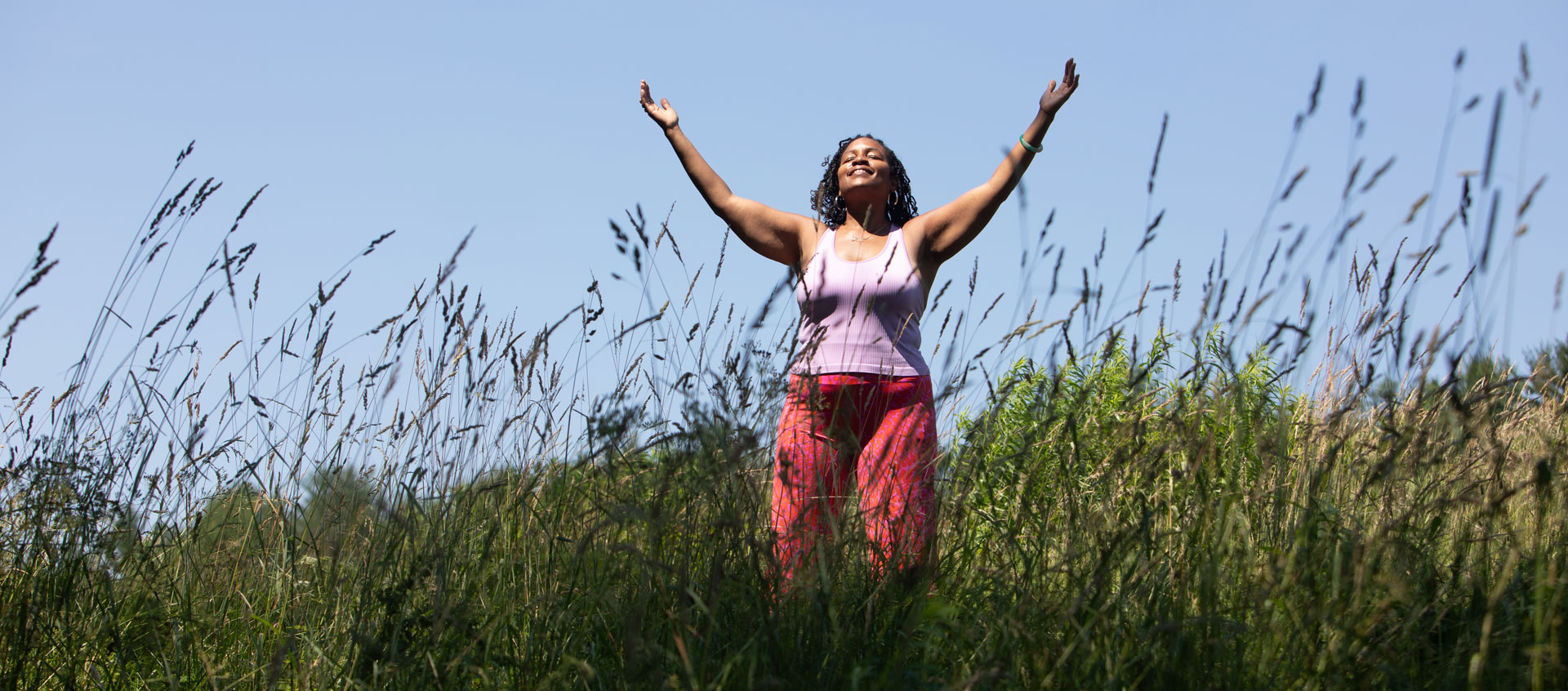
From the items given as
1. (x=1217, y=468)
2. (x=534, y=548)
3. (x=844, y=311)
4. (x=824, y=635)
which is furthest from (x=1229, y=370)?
(x=534, y=548)

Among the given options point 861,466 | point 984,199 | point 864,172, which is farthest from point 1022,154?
point 861,466

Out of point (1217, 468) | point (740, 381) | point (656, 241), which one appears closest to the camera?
point (1217, 468)

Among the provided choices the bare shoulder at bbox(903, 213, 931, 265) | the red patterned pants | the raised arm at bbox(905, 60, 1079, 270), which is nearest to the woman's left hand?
the raised arm at bbox(905, 60, 1079, 270)

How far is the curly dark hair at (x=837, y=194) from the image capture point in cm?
360

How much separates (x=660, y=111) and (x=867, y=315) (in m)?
1.39

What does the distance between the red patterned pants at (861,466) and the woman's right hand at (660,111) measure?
127cm

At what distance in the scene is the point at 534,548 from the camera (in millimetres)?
2188

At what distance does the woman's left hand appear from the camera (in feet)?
9.89

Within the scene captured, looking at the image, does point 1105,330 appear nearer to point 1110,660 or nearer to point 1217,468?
point 1217,468

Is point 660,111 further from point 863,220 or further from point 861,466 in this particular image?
point 861,466

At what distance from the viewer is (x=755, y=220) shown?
3.21 m

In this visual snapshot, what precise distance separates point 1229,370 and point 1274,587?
0.45 meters

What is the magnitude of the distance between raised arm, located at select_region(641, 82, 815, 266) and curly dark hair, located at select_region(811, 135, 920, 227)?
1.17 ft

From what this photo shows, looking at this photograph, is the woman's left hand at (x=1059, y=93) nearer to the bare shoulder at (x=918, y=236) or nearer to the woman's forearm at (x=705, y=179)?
the bare shoulder at (x=918, y=236)
